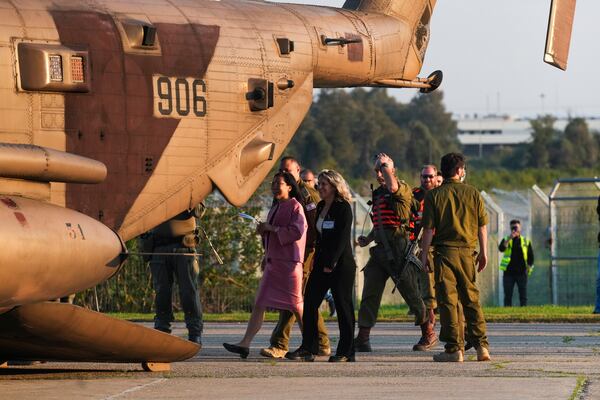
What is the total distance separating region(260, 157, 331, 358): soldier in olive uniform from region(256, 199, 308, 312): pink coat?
0.28 metres

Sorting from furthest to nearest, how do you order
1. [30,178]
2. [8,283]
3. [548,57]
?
[548,57], [30,178], [8,283]

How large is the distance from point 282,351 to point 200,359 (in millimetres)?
807

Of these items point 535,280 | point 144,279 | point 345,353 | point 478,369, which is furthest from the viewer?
point 535,280

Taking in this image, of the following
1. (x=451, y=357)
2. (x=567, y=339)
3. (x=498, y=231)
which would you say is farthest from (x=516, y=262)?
(x=451, y=357)

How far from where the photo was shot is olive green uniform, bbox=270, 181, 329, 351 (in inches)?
537

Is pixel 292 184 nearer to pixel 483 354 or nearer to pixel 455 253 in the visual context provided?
pixel 455 253

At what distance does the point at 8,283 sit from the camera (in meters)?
9.57

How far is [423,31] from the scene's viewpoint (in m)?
16.5

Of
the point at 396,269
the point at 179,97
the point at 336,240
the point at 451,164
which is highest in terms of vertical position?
the point at 179,97

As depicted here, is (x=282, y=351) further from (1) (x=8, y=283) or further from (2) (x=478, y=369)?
(1) (x=8, y=283)

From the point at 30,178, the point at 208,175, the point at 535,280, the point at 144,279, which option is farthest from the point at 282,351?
the point at 535,280

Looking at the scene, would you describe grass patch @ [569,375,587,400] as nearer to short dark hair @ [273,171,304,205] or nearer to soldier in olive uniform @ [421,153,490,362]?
soldier in olive uniform @ [421,153,490,362]

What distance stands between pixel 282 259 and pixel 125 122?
2.16m

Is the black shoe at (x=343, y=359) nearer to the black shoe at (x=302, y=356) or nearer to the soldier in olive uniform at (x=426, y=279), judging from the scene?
the black shoe at (x=302, y=356)
